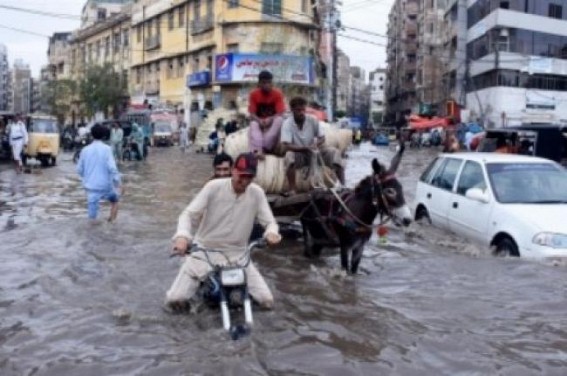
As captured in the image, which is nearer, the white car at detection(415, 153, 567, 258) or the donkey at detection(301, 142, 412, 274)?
the donkey at detection(301, 142, 412, 274)

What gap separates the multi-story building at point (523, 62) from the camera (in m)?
53.3

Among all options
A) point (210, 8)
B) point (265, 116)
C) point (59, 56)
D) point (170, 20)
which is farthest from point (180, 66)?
point (265, 116)

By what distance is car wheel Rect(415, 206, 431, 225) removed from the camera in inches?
494

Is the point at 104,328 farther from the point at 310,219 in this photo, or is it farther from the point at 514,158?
the point at 514,158

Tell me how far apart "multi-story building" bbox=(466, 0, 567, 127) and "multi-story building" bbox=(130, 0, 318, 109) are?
1260 cm

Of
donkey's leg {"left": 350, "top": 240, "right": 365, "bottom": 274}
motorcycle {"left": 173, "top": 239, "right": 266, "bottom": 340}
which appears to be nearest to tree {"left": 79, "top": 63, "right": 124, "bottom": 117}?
donkey's leg {"left": 350, "top": 240, "right": 365, "bottom": 274}

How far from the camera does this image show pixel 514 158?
11156 mm

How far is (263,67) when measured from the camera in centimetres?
4734

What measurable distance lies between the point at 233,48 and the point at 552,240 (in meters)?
42.8

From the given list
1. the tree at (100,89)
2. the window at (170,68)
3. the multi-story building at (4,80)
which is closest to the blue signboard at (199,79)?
the window at (170,68)

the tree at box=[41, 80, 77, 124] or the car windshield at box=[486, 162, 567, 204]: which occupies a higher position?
the tree at box=[41, 80, 77, 124]

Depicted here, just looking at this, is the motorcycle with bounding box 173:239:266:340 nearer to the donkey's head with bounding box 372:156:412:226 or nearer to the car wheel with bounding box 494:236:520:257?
the donkey's head with bounding box 372:156:412:226

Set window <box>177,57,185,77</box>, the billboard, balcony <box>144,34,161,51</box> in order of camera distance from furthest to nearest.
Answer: balcony <box>144,34,161,51</box> → window <box>177,57,185,77</box> → the billboard

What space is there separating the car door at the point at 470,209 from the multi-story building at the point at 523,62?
43.0 meters
